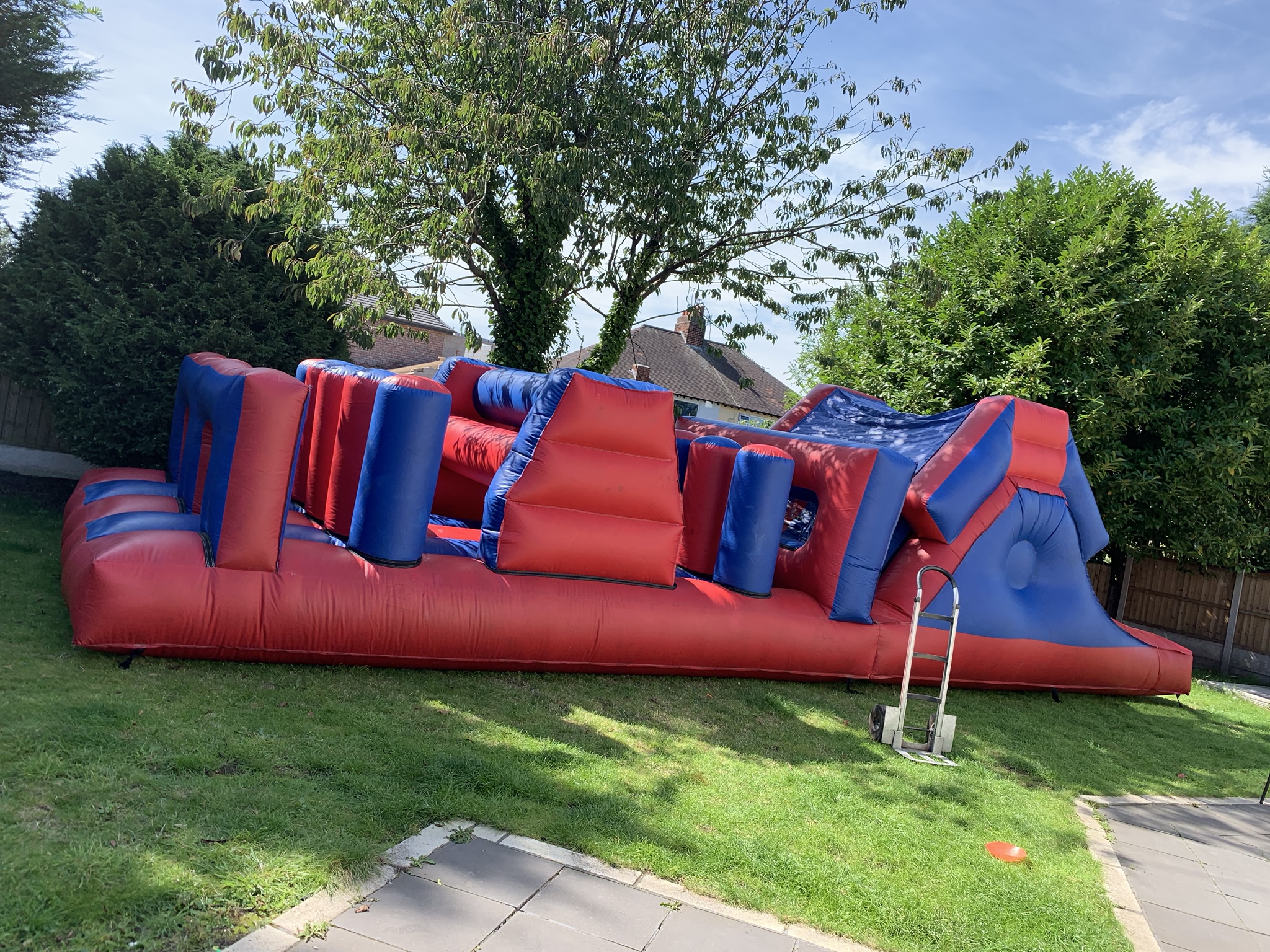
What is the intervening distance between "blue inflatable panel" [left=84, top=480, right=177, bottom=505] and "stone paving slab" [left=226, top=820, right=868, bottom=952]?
461cm

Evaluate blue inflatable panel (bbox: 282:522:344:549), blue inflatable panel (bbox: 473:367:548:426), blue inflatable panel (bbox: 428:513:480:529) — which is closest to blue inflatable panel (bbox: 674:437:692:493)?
blue inflatable panel (bbox: 473:367:548:426)

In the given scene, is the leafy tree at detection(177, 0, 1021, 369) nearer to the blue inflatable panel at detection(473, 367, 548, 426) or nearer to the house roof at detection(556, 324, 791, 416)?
the blue inflatable panel at detection(473, 367, 548, 426)

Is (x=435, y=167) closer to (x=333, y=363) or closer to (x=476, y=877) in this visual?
(x=333, y=363)

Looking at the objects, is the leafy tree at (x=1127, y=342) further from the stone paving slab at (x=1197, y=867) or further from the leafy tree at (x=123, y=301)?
the leafy tree at (x=123, y=301)

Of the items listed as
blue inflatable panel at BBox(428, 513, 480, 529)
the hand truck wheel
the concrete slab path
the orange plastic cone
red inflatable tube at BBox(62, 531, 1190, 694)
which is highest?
blue inflatable panel at BBox(428, 513, 480, 529)

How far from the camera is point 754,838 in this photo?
3475 millimetres

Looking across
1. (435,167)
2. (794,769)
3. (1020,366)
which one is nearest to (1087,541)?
(1020,366)

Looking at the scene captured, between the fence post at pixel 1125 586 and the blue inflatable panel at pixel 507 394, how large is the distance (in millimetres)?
9578

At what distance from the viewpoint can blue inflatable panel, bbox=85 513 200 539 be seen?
481 centimetres

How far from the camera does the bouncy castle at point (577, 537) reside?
183 inches

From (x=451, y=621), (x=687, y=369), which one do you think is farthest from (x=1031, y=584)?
(x=687, y=369)

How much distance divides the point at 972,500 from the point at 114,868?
5899 mm

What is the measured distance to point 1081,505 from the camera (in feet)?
24.8

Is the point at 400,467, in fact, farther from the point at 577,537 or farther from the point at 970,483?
the point at 970,483
